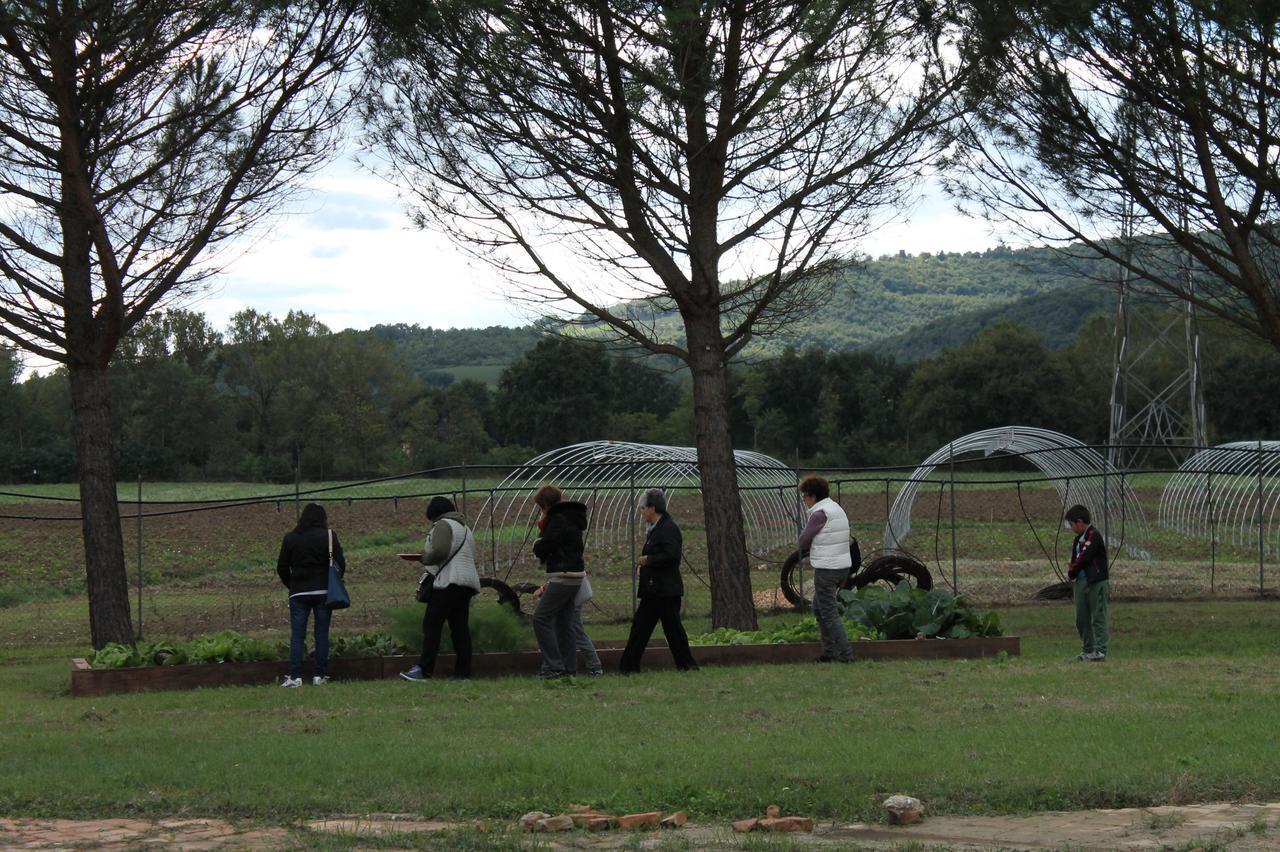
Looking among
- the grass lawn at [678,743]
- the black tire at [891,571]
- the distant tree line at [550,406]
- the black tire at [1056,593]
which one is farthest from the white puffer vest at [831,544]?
the distant tree line at [550,406]

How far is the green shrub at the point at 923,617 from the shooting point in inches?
530

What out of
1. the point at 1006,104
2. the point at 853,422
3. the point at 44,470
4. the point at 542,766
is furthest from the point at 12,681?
the point at 853,422

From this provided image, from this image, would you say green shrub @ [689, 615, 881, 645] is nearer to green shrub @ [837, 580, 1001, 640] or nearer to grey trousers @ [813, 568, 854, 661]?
green shrub @ [837, 580, 1001, 640]

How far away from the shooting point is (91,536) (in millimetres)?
13602

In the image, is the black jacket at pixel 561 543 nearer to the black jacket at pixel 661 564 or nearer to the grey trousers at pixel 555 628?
the grey trousers at pixel 555 628

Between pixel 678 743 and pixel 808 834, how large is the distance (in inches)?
83.7

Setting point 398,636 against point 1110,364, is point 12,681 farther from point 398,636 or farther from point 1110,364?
point 1110,364

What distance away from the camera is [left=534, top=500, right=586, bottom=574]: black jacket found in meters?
11.5

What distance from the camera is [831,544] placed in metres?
12.3

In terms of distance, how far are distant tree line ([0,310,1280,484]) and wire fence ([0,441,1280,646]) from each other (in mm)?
18673

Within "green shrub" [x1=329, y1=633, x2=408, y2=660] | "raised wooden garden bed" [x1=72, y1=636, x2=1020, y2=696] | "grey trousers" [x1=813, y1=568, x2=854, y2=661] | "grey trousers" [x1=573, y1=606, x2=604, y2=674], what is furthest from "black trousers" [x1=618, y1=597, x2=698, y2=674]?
"green shrub" [x1=329, y1=633, x2=408, y2=660]

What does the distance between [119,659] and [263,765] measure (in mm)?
4976

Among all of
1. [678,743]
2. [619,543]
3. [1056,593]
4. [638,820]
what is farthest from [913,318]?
[638,820]

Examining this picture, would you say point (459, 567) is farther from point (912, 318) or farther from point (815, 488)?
point (912, 318)
